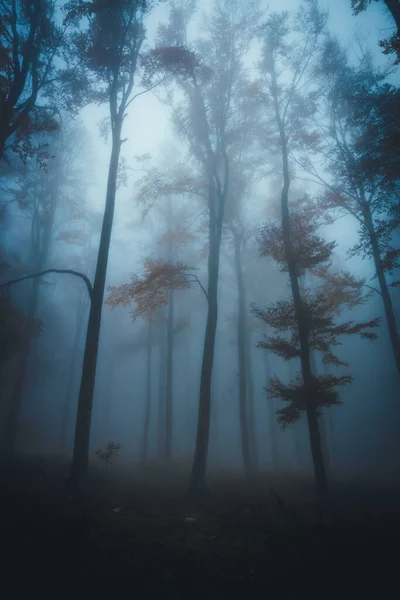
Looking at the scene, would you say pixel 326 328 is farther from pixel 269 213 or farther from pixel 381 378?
pixel 381 378

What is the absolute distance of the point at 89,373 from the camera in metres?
8.84

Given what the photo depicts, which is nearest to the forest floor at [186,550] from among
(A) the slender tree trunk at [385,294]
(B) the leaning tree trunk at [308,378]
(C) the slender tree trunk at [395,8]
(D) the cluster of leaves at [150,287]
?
(B) the leaning tree trunk at [308,378]

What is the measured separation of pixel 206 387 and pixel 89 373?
4110 millimetres

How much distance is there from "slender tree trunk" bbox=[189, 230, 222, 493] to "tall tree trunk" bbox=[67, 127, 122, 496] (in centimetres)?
350

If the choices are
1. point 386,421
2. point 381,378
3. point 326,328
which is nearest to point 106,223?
point 326,328

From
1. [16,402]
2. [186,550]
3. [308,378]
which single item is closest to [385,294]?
[308,378]

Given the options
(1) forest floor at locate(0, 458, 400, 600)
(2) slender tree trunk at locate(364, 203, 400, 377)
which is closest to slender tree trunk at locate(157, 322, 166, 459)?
(1) forest floor at locate(0, 458, 400, 600)

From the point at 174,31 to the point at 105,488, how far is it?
1922cm

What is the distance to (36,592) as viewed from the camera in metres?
3.40

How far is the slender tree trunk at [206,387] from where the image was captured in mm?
9805

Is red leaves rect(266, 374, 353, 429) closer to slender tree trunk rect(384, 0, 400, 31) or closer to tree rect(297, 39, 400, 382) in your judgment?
tree rect(297, 39, 400, 382)

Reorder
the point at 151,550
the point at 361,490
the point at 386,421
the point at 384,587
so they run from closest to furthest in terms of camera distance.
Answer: the point at 384,587, the point at 151,550, the point at 361,490, the point at 386,421

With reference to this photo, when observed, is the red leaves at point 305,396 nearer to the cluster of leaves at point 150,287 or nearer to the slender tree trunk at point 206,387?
the slender tree trunk at point 206,387

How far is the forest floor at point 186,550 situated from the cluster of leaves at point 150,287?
6038mm
